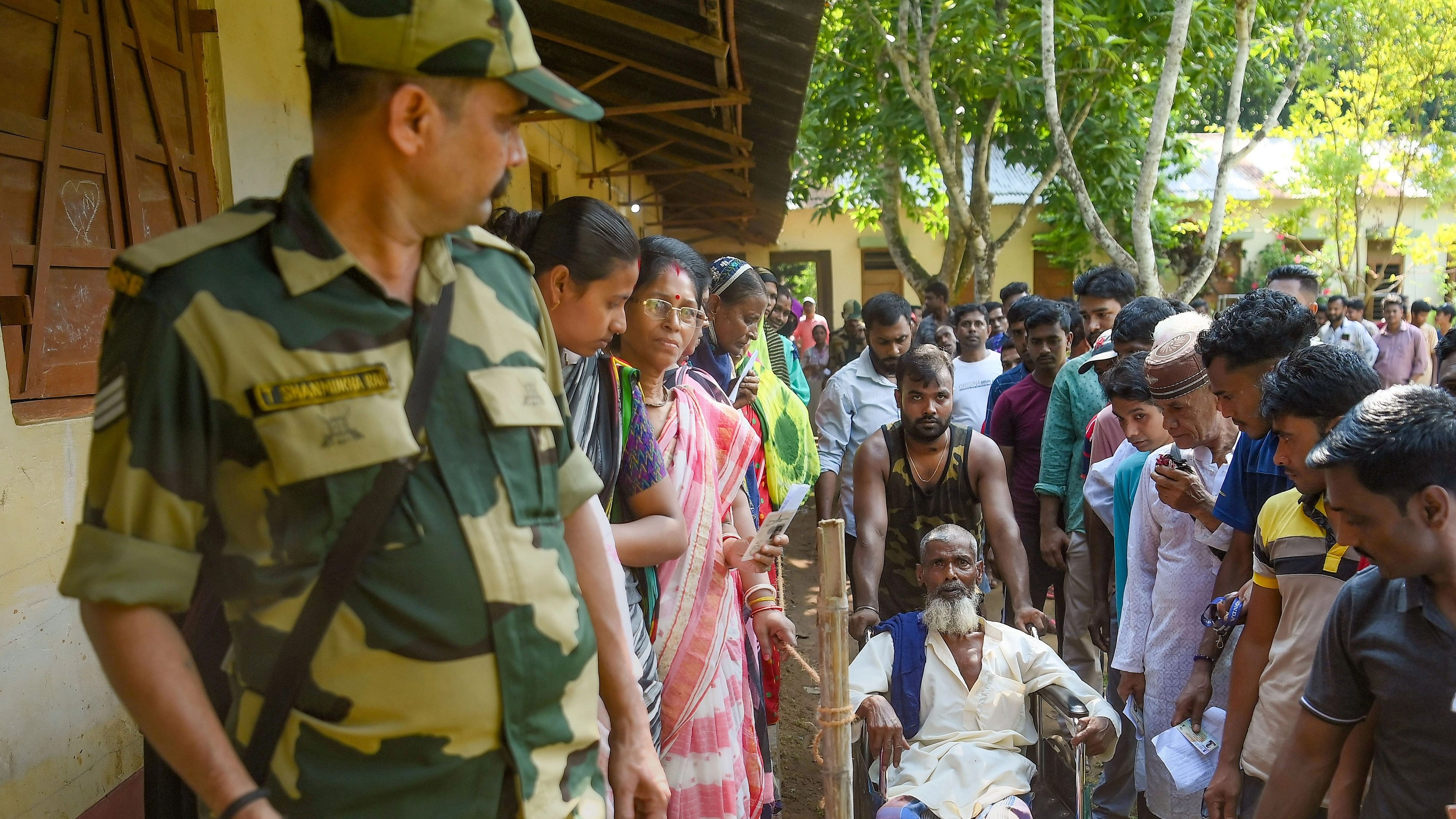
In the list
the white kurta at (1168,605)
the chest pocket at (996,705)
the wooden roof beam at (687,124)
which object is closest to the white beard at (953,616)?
the chest pocket at (996,705)

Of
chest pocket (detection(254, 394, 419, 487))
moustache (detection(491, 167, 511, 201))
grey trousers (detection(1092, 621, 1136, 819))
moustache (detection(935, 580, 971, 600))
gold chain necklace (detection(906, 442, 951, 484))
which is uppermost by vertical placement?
moustache (detection(491, 167, 511, 201))

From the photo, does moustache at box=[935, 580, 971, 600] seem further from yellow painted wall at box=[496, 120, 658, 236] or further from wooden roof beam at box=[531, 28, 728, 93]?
wooden roof beam at box=[531, 28, 728, 93]

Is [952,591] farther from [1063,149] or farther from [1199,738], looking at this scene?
[1063,149]

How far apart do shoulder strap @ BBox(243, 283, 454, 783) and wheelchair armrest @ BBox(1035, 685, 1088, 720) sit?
8.14 ft

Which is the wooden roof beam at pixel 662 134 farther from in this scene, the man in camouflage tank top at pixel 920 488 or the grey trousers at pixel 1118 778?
the grey trousers at pixel 1118 778

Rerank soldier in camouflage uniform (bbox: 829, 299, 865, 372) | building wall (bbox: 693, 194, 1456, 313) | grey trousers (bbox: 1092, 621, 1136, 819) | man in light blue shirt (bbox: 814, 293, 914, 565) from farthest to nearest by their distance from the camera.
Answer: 1. building wall (bbox: 693, 194, 1456, 313)
2. soldier in camouflage uniform (bbox: 829, 299, 865, 372)
3. man in light blue shirt (bbox: 814, 293, 914, 565)
4. grey trousers (bbox: 1092, 621, 1136, 819)

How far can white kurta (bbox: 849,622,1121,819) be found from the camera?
3.30 m

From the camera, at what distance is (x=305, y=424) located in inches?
50.3

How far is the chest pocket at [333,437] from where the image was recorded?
1266 millimetres

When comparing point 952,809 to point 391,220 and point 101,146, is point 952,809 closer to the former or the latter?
point 391,220

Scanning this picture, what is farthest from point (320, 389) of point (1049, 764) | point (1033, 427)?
point (1033, 427)

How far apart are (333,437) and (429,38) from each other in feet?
1.62

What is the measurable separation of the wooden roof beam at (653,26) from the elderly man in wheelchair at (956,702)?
363 centimetres

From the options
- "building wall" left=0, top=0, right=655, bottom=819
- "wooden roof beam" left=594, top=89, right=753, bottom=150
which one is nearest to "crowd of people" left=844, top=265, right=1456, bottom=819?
"building wall" left=0, top=0, right=655, bottom=819
